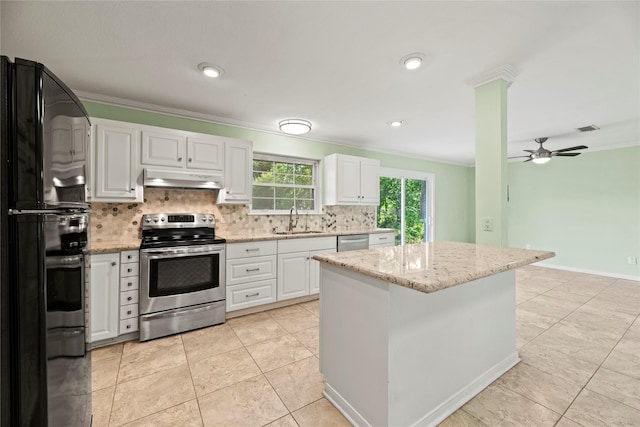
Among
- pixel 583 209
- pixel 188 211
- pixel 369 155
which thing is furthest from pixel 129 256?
pixel 583 209

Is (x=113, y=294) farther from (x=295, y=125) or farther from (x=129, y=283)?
(x=295, y=125)

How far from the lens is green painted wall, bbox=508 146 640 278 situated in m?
4.75

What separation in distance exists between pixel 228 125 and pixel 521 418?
3.90m

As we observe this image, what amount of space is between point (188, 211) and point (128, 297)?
1116 mm

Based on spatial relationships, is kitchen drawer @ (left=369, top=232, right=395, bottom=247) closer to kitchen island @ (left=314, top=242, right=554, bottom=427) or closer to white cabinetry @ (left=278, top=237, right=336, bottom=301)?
white cabinetry @ (left=278, top=237, right=336, bottom=301)

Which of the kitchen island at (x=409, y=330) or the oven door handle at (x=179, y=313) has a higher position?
the kitchen island at (x=409, y=330)

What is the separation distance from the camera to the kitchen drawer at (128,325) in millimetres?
2461

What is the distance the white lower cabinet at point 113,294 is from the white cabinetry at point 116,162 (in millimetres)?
633

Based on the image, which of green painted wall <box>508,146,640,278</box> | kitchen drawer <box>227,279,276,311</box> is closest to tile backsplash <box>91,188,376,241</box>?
kitchen drawer <box>227,279,276,311</box>

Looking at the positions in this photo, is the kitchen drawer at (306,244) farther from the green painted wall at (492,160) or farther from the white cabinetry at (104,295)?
the green painted wall at (492,160)

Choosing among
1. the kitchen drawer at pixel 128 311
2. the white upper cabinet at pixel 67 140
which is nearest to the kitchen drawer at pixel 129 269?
the kitchen drawer at pixel 128 311

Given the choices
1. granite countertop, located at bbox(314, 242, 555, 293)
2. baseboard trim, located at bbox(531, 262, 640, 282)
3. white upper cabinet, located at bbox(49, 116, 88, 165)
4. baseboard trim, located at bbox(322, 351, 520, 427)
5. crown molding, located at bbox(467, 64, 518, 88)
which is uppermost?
crown molding, located at bbox(467, 64, 518, 88)

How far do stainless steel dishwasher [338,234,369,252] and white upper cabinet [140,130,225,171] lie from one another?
1.89 m

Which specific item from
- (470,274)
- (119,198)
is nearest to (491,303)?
(470,274)
